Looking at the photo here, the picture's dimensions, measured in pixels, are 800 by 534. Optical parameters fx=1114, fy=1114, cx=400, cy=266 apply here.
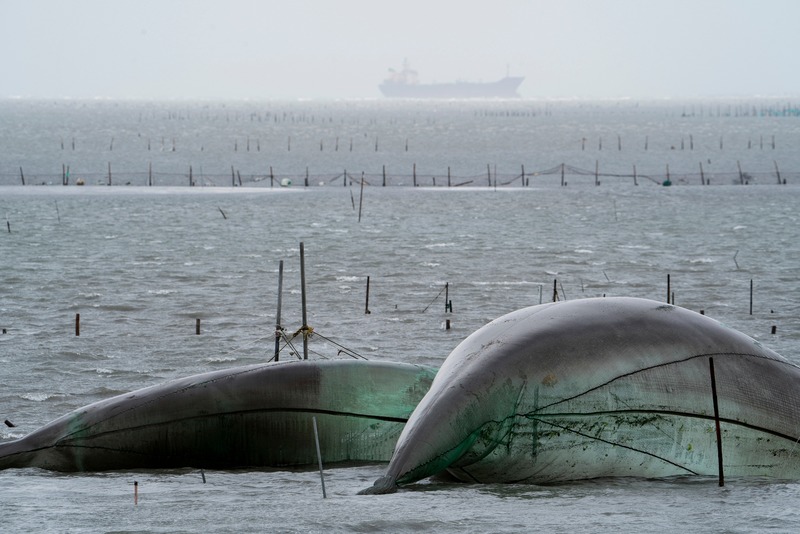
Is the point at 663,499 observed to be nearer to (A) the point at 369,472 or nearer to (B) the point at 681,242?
(A) the point at 369,472

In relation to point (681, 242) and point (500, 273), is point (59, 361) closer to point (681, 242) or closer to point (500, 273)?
point (500, 273)

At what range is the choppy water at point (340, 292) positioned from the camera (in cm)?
1045

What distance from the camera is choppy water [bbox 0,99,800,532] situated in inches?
412

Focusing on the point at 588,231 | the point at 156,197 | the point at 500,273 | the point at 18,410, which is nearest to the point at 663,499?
the point at 18,410

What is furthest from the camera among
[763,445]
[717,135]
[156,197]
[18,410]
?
[717,135]

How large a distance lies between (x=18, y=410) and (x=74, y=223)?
34.8 metres

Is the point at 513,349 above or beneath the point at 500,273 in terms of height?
A: above

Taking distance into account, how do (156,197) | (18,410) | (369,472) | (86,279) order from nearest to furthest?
(369,472)
(18,410)
(86,279)
(156,197)

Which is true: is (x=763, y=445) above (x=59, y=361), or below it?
above

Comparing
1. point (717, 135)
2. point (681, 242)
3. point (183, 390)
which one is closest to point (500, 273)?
point (681, 242)

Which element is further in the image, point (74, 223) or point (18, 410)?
point (74, 223)

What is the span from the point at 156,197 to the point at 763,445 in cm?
5767

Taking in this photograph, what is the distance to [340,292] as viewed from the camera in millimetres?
31922

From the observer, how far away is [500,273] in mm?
35531
